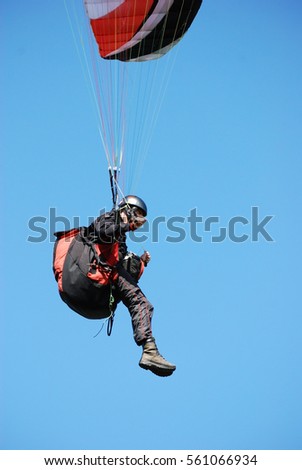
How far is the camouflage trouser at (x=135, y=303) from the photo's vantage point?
821 cm

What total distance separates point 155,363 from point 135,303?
0.64m

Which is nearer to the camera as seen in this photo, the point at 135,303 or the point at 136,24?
the point at 135,303

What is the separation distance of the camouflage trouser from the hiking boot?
14 centimetres

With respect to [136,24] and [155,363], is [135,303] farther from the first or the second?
[136,24]

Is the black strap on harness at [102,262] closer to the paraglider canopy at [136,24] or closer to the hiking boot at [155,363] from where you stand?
the hiking boot at [155,363]

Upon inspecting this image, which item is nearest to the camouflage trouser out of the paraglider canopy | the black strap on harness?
the black strap on harness

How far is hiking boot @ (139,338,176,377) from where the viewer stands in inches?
315

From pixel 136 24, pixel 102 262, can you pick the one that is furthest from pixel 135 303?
pixel 136 24

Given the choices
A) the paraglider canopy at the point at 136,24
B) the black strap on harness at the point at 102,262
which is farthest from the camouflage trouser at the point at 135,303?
the paraglider canopy at the point at 136,24

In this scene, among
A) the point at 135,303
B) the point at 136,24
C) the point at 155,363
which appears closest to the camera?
the point at 155,363

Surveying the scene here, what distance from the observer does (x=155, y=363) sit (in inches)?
316

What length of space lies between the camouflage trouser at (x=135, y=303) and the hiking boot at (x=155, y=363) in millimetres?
143

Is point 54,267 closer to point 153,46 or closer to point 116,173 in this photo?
point 116,173
